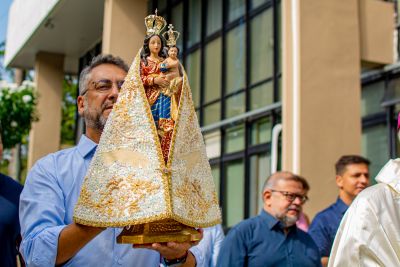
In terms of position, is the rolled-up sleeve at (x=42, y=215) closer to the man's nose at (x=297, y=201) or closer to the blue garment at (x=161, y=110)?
the blue garment at (x=161, y=110)

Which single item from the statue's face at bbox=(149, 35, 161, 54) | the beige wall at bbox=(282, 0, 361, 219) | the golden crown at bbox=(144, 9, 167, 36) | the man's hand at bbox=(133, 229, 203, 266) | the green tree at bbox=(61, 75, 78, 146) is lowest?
the man's hand at bbox=(133, 229, 203, 266)

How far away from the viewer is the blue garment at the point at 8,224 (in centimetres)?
446

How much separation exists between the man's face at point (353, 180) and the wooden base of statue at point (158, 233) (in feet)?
14.2

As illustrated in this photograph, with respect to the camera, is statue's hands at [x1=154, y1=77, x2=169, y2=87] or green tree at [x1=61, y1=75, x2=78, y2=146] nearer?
statue's hands at [x1=154, y1=77, x2=169, y2=87]

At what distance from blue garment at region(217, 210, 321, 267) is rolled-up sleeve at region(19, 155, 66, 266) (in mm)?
2969

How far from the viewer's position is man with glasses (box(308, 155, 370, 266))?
21.8ft

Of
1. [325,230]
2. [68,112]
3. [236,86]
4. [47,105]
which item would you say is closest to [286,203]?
[325,230]

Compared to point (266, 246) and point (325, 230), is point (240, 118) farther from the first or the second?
point (266, 246)

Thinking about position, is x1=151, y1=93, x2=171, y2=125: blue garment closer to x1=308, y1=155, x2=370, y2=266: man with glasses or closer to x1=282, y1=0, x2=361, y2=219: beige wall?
x1=308, y1=155, x2=370, y2=266: man with glasses

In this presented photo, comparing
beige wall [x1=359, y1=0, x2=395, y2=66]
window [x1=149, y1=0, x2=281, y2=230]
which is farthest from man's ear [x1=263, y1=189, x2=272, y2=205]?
window [x1=149, y1=0, x2=281, y2=230]

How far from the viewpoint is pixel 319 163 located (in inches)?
369

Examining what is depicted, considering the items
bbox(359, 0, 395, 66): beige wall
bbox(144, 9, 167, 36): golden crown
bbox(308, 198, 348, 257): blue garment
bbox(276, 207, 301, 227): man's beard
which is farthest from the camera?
bbox(359, 0, 395, 66): beige wall

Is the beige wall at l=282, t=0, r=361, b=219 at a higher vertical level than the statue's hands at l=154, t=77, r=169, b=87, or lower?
higher

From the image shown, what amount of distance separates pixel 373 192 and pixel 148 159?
4.22 ft
